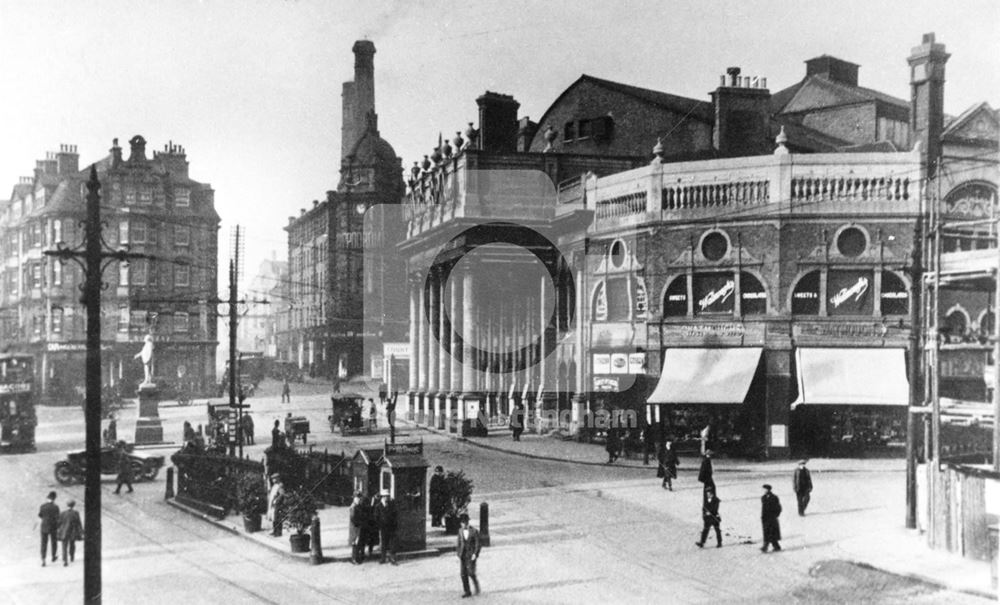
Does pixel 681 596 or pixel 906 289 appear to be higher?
pixel 906 289

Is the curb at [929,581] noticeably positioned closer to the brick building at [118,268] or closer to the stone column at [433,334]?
the brick building at [118,268]

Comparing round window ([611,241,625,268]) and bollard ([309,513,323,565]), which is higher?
round window ([611,241,625,268])

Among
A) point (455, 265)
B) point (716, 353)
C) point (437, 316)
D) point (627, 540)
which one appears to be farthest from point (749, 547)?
point (437, 316)

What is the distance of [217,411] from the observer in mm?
34406

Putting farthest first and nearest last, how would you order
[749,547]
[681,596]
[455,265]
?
[455,265], [749,547], [681,596]

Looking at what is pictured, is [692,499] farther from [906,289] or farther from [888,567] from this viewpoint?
[906,289]

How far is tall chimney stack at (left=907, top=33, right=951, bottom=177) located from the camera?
1160 inches

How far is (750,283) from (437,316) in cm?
1996

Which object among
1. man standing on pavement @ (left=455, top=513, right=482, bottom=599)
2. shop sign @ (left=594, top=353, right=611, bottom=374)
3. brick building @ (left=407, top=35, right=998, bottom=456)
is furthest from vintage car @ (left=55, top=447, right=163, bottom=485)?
brick building @ (left=407, top=35, right=998, bottom=456)

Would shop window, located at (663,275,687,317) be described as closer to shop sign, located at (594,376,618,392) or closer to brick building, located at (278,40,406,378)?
shop sign, located at (594,376,618,392)

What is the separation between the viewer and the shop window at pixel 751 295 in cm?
3169

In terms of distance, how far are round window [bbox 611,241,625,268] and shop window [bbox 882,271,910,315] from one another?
31.1 feet

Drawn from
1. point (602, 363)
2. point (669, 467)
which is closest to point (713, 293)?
point (602, 363)

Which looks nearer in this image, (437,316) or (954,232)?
(954,232)
